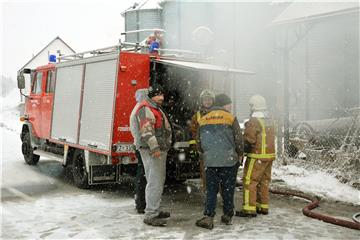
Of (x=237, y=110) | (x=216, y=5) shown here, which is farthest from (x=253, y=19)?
(x=237, y=110)

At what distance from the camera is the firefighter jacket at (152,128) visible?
5465mm

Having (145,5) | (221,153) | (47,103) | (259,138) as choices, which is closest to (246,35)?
(47,103)

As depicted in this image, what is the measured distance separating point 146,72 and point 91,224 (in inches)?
104

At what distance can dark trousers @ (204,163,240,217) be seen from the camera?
5.44 m

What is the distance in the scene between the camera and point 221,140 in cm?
539

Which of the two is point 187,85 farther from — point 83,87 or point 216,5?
point 216,5

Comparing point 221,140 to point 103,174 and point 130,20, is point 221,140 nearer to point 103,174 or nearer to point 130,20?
point 103,174

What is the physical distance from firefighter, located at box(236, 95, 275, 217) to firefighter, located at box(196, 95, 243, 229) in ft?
1.44

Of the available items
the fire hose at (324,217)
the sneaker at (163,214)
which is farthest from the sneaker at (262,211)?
the sneaker at (163,214)

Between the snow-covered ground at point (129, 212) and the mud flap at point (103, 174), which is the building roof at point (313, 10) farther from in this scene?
the mud flap at point (103, 174)

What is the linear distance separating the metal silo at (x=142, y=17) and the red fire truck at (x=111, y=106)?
1635cm

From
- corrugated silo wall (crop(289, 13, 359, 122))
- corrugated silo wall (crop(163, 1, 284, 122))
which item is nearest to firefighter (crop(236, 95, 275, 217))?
corrugated silo wall (crop(289, 13, 359, 122))

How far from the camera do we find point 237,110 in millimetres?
20844

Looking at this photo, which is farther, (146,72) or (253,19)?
(253,19)
